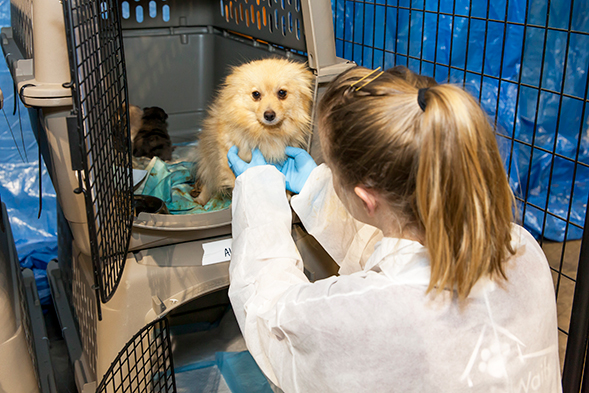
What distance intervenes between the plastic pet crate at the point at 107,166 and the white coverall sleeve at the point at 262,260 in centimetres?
30

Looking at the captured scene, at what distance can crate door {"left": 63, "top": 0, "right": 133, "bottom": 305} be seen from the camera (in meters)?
0.99

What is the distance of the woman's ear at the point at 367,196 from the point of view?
81cm

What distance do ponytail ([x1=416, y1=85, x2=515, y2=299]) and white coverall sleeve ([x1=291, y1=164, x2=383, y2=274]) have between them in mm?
436

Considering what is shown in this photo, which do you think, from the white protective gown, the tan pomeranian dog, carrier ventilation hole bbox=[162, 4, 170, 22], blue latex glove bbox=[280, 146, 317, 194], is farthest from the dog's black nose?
carrier ventilation hole bbox=[162, 4, 170, 22]

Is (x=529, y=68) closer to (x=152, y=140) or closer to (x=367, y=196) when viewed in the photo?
(x=152, y=140)

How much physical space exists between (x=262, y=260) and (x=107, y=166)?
524 millimetres

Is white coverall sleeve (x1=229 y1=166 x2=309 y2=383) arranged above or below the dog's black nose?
below

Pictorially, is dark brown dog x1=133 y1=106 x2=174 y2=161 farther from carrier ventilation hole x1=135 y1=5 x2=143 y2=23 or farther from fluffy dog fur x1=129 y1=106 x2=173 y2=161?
carrier ventilation hole x1=135 y1=5 x2=143 y2=23

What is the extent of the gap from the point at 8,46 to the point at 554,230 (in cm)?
248

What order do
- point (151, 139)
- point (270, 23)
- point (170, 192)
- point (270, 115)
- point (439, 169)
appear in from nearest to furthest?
1. point (439, 169)
2. point (270, 115)
3. point (270, 23)
4. point (170, 192)
5. point (151, 139)

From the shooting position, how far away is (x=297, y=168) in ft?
5.16

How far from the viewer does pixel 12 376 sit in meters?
1.24

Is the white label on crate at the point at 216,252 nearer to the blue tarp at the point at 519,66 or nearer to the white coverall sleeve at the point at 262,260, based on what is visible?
the white coverall sleeve at the point at 262,260

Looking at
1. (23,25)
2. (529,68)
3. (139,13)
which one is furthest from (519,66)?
(23,25)
